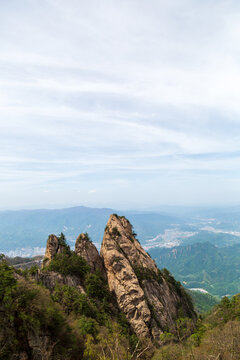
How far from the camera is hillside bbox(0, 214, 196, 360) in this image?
41.3ft

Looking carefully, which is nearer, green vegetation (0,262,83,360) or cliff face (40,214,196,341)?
green vegetation (0,262,83,360)

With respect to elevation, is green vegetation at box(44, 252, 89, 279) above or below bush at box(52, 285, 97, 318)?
above

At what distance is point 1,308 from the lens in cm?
1214

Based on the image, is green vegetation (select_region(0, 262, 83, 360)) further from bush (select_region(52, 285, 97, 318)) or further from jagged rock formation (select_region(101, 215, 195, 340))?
jagged rock formation (select_region(101, 215, 195, 340))

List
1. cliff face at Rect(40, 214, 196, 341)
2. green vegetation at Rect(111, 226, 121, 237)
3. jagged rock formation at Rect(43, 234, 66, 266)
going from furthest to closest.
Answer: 1. green vegetation at Rect(111, 226, 121, 237)
2. jagged rock formation at Rect(43, 234, 66, 266)
3. cliff face at Rect(40, 214, 196, 341)

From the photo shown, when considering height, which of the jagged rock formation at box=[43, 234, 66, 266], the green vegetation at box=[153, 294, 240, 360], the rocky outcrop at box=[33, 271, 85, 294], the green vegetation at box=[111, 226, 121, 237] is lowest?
the green vegetation at box=[153, 294, 240, 360]

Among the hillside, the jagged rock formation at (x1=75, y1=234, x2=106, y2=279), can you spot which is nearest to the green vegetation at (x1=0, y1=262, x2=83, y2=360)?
the hillside

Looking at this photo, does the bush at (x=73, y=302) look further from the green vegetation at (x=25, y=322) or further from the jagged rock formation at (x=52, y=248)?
the green vegetation at (x=25, y=322)

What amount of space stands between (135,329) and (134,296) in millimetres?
4043

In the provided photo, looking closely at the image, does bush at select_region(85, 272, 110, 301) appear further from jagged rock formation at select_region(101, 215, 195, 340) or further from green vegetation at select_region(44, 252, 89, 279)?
jagged rock formation at select_region(101, 215, 195, 340)

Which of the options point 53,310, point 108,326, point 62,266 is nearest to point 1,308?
point 53,310

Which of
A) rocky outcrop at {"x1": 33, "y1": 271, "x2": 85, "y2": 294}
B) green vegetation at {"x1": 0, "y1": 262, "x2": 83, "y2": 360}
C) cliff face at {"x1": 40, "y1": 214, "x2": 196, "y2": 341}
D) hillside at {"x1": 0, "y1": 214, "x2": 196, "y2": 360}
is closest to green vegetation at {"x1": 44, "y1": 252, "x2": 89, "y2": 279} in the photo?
hillside at {"x1": 0, "y1": 214, "x2": 196, "y2": 360}

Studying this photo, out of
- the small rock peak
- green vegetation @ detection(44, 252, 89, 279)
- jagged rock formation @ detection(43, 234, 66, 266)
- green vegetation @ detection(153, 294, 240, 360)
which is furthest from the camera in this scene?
the small rock peak

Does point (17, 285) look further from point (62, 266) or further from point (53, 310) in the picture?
point (62, 266)
